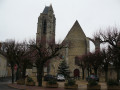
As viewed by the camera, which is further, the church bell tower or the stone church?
the church bell tower

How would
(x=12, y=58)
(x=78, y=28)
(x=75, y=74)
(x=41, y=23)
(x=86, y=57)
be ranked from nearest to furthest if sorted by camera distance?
1. (x=12, y=58)
2. (x=86, y=57)
3. (x=75, y=74)
4. (x=78, y=28)
5. (x=41, y=23)

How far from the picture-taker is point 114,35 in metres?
17.7

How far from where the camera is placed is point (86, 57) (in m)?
34.6

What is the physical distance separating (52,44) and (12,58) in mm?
9116

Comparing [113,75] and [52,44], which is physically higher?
[52,44]

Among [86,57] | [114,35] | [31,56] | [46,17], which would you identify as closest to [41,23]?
[46,17]

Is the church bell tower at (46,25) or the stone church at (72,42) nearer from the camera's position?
the stone church at (72,42)

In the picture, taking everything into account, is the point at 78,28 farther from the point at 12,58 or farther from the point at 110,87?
the point at 110,87

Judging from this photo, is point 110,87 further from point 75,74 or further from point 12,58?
point 75,74

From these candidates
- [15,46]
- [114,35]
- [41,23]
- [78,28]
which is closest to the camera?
[114,35]

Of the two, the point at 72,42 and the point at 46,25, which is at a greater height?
the point at 46,25

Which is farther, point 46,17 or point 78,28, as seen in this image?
point 46,17

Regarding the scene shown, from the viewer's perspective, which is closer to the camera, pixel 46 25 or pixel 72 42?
pixel 72 42

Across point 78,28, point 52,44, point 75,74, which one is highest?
point 78,28
